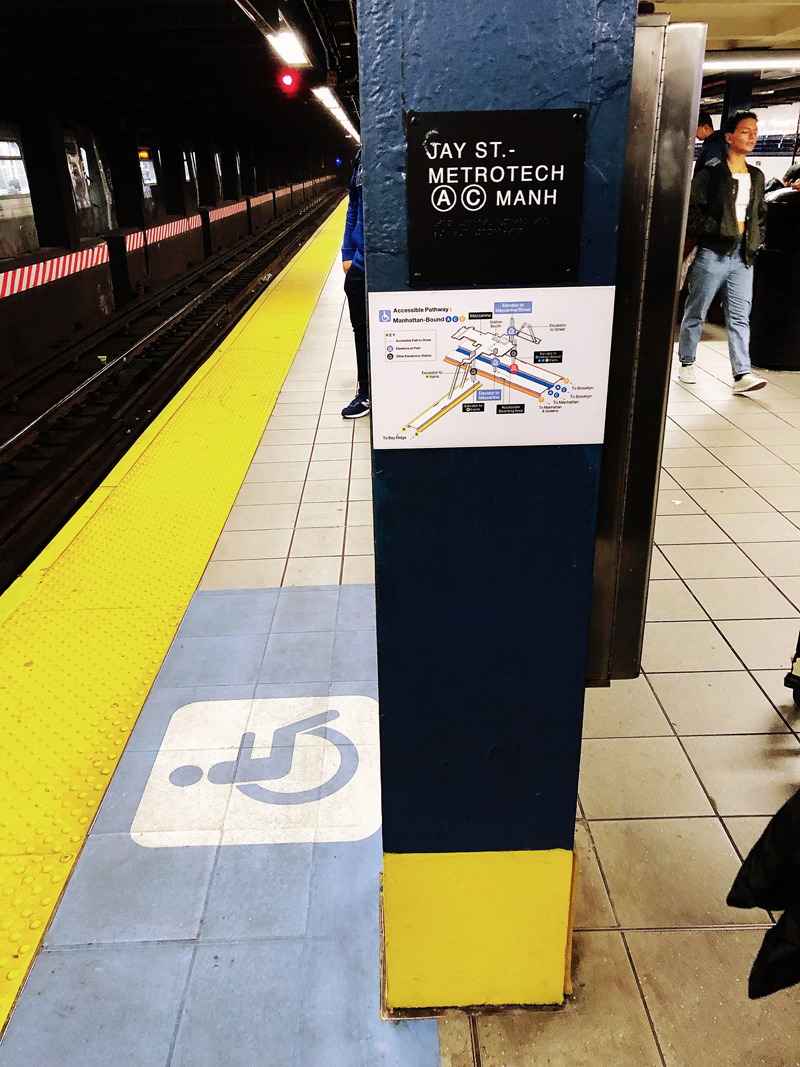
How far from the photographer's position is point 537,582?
1466 mm

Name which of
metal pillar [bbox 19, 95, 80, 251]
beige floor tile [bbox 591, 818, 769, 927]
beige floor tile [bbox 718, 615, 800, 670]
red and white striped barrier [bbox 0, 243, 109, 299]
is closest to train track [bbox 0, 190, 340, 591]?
red and white striped barrier [bbox 0, 243, 109, 299]

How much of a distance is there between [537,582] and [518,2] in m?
0.91

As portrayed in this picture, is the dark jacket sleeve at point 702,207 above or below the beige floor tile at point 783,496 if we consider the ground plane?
above

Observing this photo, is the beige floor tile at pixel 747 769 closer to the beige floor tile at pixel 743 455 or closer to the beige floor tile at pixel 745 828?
the beige floor tile at pixel 745 828

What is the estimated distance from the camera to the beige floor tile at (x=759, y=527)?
406cm

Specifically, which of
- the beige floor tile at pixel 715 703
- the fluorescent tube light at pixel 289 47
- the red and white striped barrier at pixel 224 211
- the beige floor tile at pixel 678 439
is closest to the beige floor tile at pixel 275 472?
the beige floor tile at pixel 678 439

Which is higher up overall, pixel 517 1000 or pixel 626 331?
pixel 626 331

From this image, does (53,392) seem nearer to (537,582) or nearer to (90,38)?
(90,38)

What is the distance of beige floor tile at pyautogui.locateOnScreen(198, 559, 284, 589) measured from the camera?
12.3 ft

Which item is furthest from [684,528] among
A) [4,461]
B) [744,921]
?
[4,461]

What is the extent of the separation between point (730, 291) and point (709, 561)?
3167mm

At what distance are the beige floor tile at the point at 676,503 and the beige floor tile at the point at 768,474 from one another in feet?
1.54

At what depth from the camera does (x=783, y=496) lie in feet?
14.8

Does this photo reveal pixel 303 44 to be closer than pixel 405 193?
No
